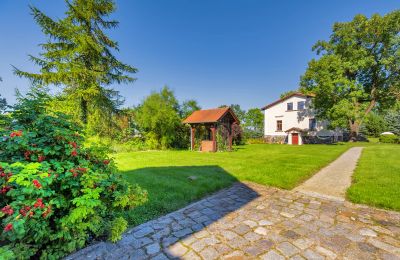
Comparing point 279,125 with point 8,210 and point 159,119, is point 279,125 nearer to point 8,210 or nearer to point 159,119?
point 159,119

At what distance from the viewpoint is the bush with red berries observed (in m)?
1.70

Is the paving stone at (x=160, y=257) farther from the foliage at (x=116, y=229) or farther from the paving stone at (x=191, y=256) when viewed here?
the foliage at (x=116, y=229)

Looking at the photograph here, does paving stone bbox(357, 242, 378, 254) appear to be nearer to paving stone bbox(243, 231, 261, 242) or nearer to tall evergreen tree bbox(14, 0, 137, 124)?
paving stone bbox(243, 231, 261, 242)

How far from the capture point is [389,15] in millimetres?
18688

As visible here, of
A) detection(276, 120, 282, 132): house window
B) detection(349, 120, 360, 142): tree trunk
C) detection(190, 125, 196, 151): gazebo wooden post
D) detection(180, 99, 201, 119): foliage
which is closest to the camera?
detection(190, 125, 196, 151): gazebo wooden post

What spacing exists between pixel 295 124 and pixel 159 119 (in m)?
19.2

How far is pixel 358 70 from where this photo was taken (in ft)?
69.7

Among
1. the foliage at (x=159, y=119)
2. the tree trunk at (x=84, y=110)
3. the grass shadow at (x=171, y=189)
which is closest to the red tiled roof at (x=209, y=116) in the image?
the foliage at (x=159, y=119)

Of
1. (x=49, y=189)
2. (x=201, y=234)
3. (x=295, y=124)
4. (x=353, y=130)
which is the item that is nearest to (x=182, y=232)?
(x=201, y=234)

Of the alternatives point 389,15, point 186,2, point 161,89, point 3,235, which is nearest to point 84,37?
point 186,2

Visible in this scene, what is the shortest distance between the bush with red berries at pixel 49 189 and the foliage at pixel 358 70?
24.0 m

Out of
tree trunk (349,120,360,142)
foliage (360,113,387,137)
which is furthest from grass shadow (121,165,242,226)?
foliage (360,113,387,137)

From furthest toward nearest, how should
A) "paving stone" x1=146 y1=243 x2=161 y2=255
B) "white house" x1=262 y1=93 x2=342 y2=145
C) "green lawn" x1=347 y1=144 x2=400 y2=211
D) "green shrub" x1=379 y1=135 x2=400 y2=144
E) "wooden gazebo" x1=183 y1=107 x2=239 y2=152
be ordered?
1. "white house" x1=262 y1=93 x2=342 y2=145
2. "green shrub" x1=379 y1=135 x2=400 y2=144
3. "wooden gazebo" x1=183 y1=107 x2=239 y2=152
4. "green lawn" x1=347 y1=144 x2=400 y2=211
5. "paving stone" x1=146 y1=243 x2=161 y2=255

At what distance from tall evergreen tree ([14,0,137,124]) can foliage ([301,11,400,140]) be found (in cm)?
2253
